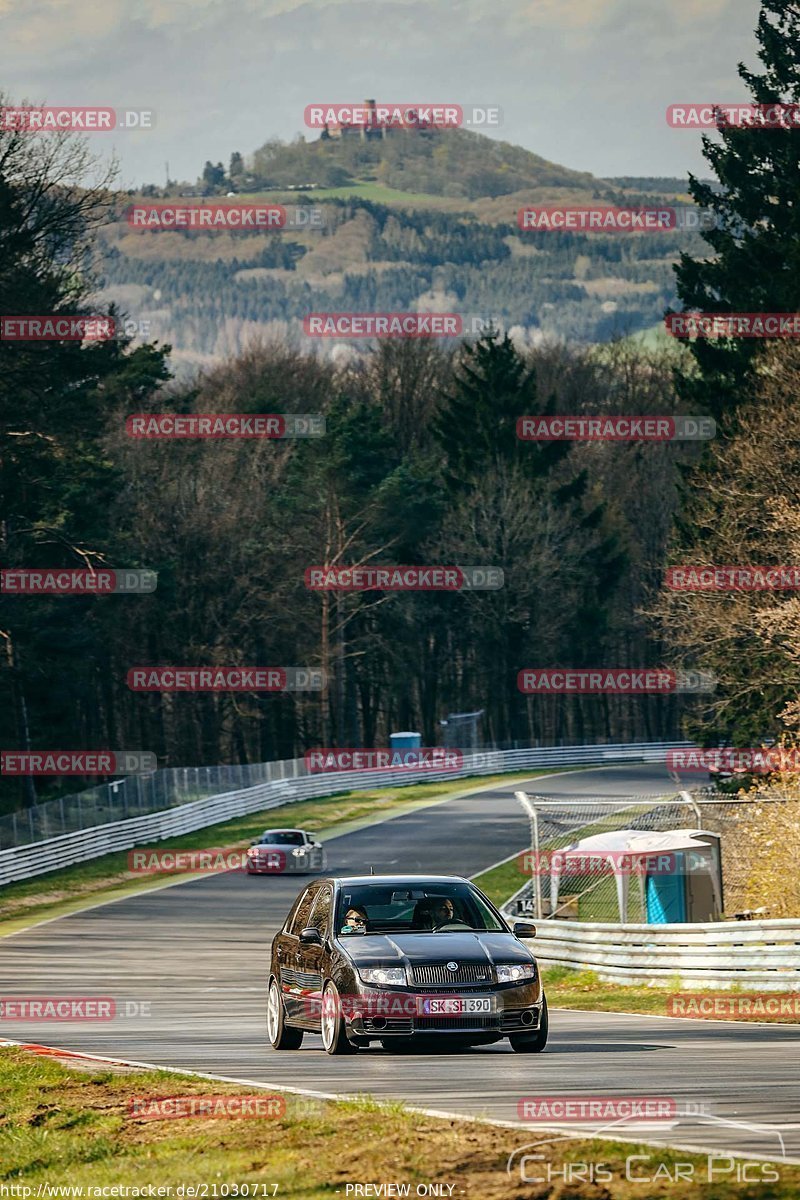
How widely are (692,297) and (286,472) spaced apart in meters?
40.4

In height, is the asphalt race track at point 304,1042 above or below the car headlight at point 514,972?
below

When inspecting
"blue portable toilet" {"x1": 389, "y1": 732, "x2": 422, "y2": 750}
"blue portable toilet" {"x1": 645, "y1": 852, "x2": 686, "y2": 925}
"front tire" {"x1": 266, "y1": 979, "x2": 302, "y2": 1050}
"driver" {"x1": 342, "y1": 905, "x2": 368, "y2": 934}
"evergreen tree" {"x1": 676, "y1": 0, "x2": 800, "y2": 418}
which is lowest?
"blue portable toilet" {"x1": 389, "y1": 732, "x2": 422, "y2": 750}

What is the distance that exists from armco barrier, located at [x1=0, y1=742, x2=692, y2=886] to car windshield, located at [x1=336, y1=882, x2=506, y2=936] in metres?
32.2

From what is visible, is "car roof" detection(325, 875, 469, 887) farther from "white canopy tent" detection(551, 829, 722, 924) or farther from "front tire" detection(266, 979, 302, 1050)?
"white canopy tent" detection(551, 829, 722, 924)

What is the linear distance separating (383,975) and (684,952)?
1046 cm

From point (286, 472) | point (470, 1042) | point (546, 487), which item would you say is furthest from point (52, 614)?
point (470, 1042)

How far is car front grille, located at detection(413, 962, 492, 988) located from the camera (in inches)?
548

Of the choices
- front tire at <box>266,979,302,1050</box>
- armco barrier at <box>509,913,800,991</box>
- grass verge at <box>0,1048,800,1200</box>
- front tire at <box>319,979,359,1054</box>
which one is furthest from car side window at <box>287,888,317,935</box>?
armco barrier at <box>509,913,800,991</box>

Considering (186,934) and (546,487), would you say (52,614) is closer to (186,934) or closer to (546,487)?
(186,934)

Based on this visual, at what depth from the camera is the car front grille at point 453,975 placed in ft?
45.7

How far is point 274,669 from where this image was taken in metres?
83.6

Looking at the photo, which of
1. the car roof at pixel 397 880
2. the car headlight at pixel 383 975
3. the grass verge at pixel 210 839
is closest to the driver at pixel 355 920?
the car roof at pixel 397 880

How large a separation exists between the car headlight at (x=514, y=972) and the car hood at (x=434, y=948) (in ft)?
0.19

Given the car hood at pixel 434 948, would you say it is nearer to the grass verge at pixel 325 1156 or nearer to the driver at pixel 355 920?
the driver at pixel 355 920
